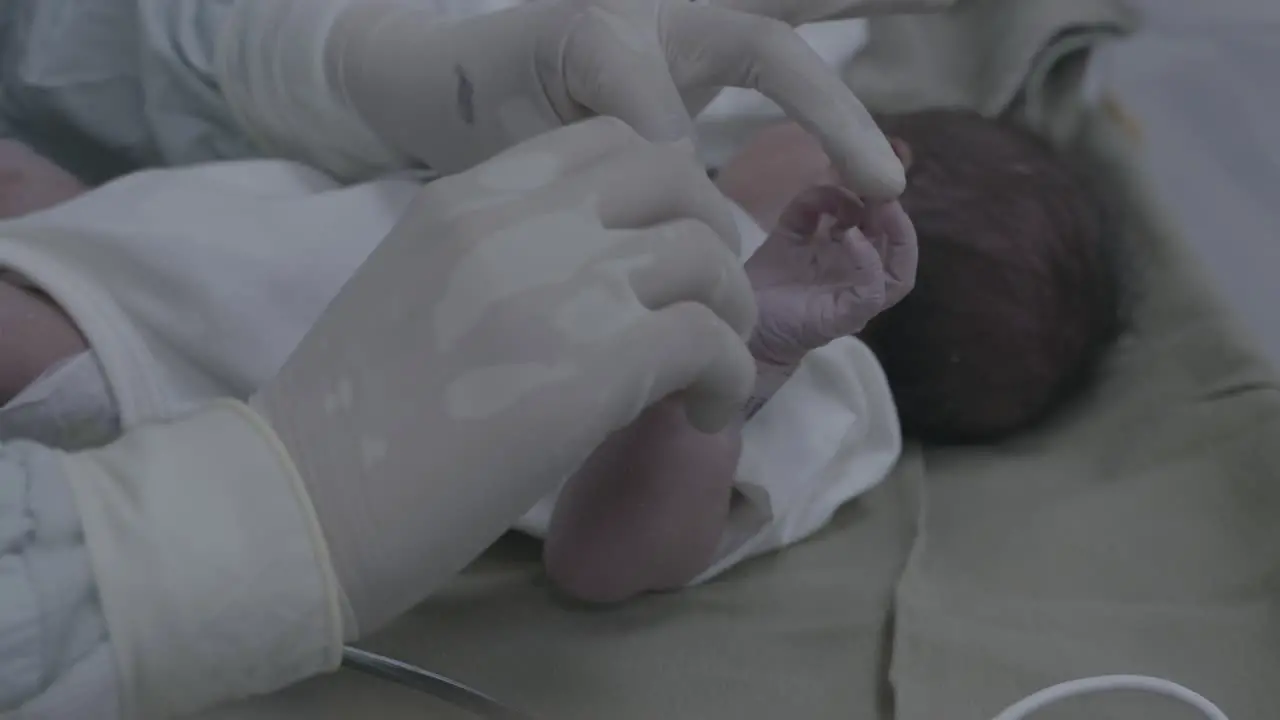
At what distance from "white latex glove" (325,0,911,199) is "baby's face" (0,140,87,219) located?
160 mm

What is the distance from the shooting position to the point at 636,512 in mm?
565

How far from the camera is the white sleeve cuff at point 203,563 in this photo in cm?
33

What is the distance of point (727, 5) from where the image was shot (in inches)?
21.4

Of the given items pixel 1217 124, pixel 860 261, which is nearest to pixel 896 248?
pixel 860 261

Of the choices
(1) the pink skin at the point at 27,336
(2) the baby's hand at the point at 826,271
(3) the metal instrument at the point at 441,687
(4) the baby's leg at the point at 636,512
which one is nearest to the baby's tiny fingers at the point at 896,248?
(2) the baby's hand at the point at 826,271

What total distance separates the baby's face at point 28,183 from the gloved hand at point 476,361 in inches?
12.4

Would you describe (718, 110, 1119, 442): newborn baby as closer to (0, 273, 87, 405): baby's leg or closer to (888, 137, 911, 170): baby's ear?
(888, 137, 911, 170): baby's ear

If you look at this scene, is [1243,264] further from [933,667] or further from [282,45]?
[282,45]

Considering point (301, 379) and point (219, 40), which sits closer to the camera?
point (301, 379)

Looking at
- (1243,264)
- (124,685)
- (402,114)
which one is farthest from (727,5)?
(1243,264)

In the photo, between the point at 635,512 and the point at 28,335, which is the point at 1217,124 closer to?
the point at 635,512

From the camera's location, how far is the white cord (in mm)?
446

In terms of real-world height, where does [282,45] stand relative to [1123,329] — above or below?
above

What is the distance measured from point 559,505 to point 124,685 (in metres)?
0.27
